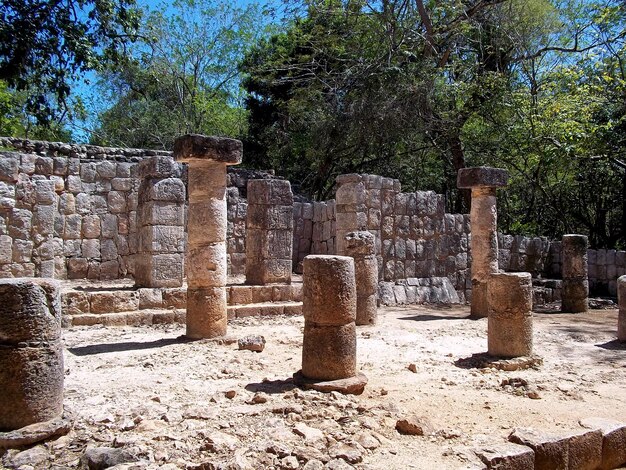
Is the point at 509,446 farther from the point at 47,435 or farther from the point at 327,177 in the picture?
the point at 327,177

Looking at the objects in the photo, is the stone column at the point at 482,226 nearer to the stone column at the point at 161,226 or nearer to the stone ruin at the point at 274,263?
the stone ruin at the point at 274,263

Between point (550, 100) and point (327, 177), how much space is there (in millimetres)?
8024

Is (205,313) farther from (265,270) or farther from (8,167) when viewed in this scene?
(8,167)

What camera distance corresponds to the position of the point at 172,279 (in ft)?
35.6

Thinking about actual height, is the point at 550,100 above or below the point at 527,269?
above

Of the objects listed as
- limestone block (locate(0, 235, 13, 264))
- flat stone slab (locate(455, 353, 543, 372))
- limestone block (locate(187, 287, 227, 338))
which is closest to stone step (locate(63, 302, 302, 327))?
limestone block (locate(187, 287, 227, 338))

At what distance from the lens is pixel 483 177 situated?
479 inches

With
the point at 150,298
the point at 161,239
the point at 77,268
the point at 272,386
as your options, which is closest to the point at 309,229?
the point at 161,239

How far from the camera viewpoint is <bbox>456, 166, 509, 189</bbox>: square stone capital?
1216cm

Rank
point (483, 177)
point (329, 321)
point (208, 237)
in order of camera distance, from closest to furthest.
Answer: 1. point (329, 321)
2. point (208, 237)
3. point (483, 177)

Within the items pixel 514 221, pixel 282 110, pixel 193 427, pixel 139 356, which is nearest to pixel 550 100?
pixel 514 221

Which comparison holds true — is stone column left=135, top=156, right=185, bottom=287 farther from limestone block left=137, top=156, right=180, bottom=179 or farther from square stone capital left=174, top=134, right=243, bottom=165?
square stone capital left=174, top=134, right=243, bottom=165

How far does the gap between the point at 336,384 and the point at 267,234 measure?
604cm

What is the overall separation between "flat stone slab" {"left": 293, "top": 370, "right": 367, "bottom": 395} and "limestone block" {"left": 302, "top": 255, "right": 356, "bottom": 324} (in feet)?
1.97
